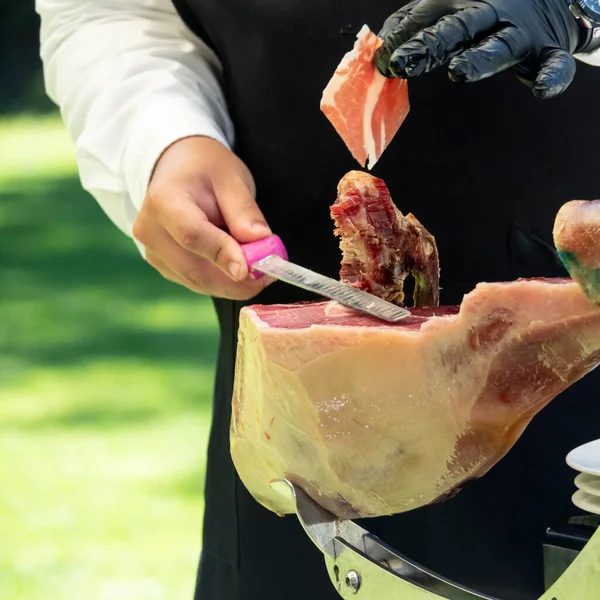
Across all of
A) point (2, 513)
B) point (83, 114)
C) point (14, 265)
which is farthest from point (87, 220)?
point (83, 114)

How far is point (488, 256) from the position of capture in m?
1.29

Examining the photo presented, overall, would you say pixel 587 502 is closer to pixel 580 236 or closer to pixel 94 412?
pixel 580 236

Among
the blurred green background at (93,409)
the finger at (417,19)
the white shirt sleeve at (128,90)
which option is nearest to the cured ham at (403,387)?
the finger at (417,19)

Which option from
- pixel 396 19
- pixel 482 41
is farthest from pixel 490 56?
pixel 396 19

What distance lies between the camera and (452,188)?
4.22 ft

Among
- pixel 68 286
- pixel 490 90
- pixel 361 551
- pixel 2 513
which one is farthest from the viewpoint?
pixel 68 286

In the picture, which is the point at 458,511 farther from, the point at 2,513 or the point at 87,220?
the point at 87,220

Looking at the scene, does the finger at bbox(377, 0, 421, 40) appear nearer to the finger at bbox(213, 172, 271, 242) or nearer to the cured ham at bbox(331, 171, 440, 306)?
the cured ham at bbox(331, 171, 440, 306)

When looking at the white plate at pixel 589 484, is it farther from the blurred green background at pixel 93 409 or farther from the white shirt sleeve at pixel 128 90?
the blurred green background at pixel 93 409

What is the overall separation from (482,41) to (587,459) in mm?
358

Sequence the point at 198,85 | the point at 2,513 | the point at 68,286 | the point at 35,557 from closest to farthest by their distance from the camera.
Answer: the point at 198,85 → the point at 35,557 → the point at 2,513 → the point at 68,286

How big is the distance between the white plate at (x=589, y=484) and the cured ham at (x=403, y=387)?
0.07 metres

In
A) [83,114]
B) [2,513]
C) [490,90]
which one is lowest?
[2,513]

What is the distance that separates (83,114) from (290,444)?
0.74m
